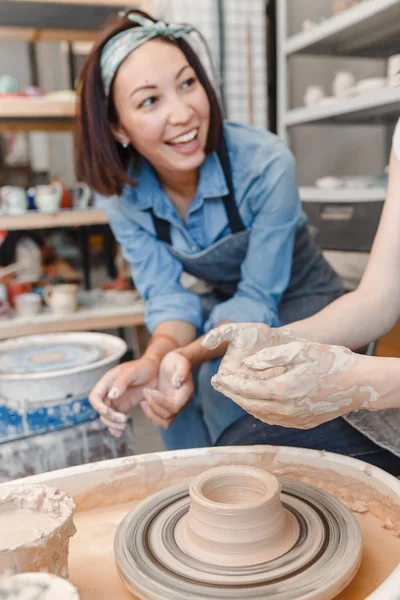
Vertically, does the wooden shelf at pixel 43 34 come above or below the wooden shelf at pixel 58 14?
below

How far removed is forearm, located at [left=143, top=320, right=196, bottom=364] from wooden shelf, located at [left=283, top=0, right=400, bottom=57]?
1.53 metres

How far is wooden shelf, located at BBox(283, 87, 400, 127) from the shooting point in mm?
2256

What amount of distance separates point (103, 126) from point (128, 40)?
22 cm

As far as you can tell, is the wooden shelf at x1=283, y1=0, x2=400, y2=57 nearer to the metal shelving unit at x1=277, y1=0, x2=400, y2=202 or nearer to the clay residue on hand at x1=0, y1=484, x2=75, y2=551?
the metal shelving unit at x1=277, y1=0, x2=400, y2=202

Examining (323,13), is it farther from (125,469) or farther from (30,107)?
(125,469)

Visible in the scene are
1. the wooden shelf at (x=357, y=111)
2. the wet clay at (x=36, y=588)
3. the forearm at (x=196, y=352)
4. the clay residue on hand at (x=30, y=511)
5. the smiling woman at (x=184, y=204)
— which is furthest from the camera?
the wooden shelf at (x=357, y=111)

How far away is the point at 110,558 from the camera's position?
2.53 ft

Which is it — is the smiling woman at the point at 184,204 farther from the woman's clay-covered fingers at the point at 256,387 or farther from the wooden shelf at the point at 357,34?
the wooden shelf at the point at 357,34

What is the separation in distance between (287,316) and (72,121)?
1.97 meters

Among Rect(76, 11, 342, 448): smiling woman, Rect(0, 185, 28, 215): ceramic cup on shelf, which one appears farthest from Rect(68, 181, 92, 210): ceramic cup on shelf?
Rect(76, 11, 342, 448): smiling woman

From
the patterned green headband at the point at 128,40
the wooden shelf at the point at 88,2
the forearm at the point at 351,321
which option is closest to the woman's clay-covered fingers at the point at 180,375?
the forearm at the point at 351,321

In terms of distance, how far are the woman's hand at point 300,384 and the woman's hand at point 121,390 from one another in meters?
0.42

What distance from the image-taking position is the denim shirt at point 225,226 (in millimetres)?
1463

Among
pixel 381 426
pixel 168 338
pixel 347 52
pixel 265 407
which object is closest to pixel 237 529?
pixel 265 407
